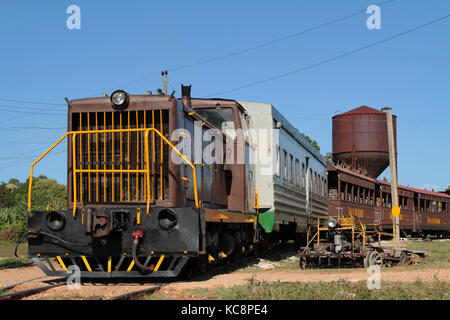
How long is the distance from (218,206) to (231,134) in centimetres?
158

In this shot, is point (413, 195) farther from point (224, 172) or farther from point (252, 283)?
point (252, 283)

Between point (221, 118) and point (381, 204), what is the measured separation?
2151cm

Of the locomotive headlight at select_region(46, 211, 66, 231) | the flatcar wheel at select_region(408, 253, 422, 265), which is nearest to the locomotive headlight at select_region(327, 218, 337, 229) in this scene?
the flatcar wheel at select_region(408, 253, 422, 265)

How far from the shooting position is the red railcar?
80.4 ft

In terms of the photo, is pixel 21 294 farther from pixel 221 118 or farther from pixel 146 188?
pixel 221 118

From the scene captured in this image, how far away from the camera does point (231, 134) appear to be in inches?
461

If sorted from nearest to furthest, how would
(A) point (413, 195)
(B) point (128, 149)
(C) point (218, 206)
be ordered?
(B) point (128, 149)
(C) point (218, 206)
(A) point (413, 195)

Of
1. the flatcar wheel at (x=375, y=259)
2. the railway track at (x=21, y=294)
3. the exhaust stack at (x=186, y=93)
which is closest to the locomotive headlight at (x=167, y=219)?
the railway track at (x=21, y=294)

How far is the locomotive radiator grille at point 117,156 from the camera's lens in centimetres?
917

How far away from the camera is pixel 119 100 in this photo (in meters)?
9.32

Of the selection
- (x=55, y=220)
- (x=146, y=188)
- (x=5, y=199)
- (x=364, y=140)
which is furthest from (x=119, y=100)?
(x=5, y=199)

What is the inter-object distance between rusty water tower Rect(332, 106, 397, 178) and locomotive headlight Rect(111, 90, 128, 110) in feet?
102

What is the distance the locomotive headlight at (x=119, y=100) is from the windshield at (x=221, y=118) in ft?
8.49
